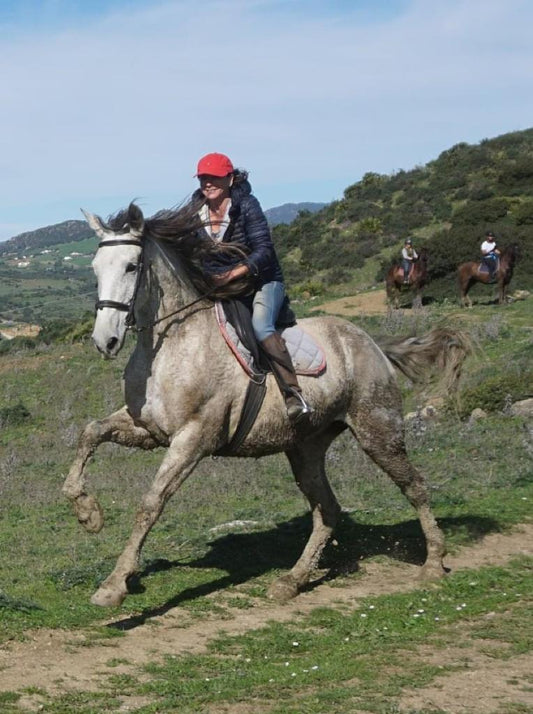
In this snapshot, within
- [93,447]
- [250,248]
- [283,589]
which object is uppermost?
[250,248]

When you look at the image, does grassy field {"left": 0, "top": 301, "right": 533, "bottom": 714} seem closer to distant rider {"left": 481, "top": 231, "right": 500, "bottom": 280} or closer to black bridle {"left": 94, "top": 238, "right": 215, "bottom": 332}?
black bridle {"left": 94, "top": 238, "right": 215, "bottom": 332}

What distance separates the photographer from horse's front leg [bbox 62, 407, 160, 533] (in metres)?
7.61

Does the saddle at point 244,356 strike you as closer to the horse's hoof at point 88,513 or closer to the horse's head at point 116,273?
the horse's head at point 116,273

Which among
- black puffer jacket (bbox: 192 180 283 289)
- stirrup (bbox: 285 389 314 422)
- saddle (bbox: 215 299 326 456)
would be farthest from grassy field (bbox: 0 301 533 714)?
black puffer jacket (bbox: 192 180 283 289)

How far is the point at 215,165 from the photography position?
8.05 meters

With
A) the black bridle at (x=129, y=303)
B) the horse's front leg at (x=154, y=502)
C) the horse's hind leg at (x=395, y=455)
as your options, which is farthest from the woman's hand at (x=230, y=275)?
the horse's hind leg at (x=395, y=455)

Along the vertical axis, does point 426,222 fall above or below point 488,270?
above

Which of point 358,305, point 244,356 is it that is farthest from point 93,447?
point 358,305

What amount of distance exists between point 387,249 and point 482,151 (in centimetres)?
1667

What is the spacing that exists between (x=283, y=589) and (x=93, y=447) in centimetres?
209

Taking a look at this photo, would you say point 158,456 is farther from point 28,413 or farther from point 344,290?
point 344,290

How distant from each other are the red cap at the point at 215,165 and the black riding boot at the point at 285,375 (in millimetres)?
1411

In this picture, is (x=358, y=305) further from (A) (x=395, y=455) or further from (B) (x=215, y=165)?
(B) (x=215, y=165)

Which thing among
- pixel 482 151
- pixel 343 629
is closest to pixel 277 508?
Result: pixel 343 629
